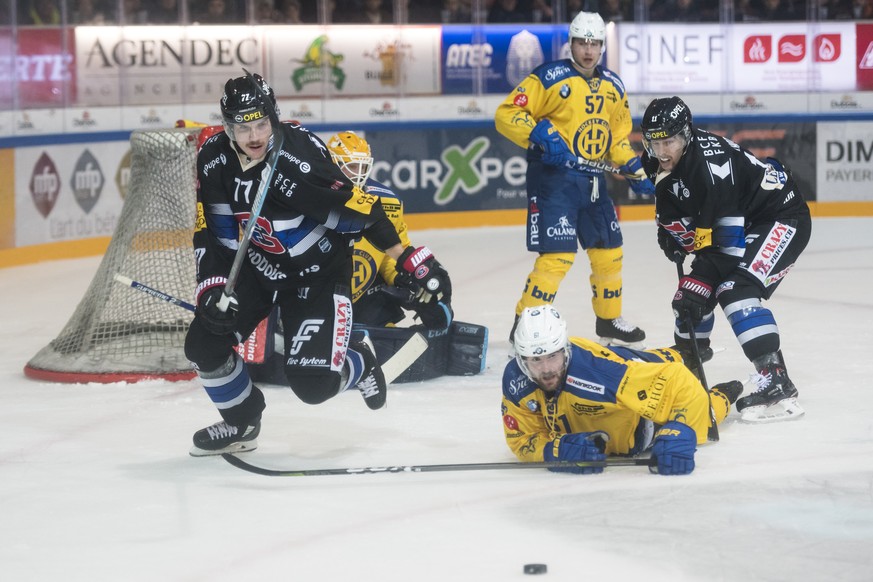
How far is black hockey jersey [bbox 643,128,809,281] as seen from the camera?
4605 mm

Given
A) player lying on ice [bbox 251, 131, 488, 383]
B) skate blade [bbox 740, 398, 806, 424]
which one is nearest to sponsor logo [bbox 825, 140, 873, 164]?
player lying on ice [bbox 251, 131, 488, 383]

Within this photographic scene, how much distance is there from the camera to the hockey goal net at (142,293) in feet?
18.2

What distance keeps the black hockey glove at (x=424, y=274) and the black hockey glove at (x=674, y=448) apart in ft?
2.50

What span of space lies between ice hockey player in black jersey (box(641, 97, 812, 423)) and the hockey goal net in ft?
6.64

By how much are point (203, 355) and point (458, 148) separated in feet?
20.4

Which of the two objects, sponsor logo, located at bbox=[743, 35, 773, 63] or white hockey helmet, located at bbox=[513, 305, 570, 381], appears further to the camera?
sponsor logo, located at bbox=[743, 35, 773, 63]

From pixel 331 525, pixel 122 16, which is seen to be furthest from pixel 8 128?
pixel 331 525

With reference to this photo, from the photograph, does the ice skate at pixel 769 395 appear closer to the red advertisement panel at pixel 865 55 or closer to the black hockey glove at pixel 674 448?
→ the black hockey glove at pixel 674 448

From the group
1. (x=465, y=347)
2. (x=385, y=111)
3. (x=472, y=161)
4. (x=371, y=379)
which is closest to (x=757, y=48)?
(x=472, y=161)

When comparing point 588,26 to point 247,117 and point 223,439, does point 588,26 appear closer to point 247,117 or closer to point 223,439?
point 247,117

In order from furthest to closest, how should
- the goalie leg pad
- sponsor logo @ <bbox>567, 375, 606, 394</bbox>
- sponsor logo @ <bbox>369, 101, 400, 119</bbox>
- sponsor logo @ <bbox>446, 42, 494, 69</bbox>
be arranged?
sponsor logo @ <bbox>446, 42, 494, 69</bbox>, sponsor logo @ <bbox>369, 101, 400, 119</bbox>, the goalie leg pad, sponsor logo @ <bbox>567, 375, 606, 394</bbox>

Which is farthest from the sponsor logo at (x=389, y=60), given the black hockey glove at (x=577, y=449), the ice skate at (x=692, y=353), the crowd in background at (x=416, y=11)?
the black hockey glove at (x=577, y=449)

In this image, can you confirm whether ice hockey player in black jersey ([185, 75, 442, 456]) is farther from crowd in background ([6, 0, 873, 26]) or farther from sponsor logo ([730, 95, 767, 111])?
sponsor logo ([730, 95, 767, 111])

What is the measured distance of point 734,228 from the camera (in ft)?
15.3
